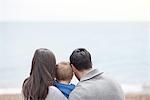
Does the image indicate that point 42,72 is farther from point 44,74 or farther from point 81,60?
point 81,60

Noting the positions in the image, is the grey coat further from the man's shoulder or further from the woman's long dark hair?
the woman's long dark hair

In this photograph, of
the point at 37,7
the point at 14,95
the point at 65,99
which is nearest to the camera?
the point at 65,99

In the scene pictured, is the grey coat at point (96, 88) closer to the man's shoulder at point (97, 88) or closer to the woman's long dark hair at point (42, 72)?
the man's shoulder at point (97, 88)

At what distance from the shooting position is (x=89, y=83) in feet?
6.86

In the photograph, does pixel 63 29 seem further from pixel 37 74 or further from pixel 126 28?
pixel 37 74

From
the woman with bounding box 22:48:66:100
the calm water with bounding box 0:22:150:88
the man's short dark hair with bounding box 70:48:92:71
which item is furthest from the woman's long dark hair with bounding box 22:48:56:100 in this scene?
the calm water with bounding box 0:22:150:88

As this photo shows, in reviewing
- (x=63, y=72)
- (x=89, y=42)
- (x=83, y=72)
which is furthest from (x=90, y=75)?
(x=89, y=42)

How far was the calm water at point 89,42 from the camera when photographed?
59.9ft

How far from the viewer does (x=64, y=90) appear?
212 centimetres

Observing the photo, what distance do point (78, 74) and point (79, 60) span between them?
87 millimetres

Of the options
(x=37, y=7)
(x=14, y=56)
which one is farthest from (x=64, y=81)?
(x=37, y=7)

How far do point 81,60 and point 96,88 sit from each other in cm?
16

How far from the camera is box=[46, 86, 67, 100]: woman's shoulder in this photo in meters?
2.05

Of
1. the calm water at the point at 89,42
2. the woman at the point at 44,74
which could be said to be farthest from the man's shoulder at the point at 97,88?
the calm water at the point at 89,42
